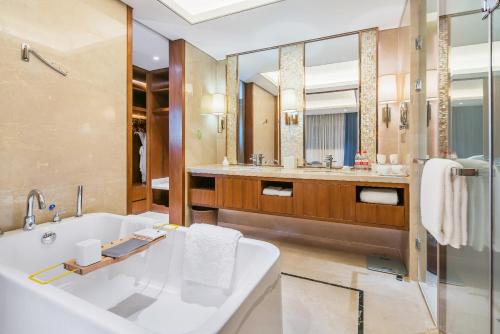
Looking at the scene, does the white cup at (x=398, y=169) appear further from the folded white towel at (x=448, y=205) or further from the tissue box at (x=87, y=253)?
the tissue box at (x=87, y=253)

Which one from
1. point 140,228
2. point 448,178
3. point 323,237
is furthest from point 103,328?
point 323,237

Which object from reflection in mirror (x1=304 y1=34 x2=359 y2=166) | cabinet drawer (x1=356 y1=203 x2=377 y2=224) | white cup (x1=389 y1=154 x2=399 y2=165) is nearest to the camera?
cabinet drawer (x1=356 y1=203 x2=377 y2=224)

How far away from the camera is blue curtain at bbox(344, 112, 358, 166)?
2973 mm

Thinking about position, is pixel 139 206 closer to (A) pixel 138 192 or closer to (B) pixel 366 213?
(A) pixel 138 192

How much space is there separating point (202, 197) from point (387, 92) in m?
2.55

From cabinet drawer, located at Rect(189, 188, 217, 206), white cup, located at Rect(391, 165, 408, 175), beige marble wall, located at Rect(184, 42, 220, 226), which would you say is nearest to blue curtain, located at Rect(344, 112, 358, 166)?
white cup, located at Rect(391, 165, 408, 175)

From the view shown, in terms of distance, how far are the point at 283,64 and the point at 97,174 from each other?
8.52 feet

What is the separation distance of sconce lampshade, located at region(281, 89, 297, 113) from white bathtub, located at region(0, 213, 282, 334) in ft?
7.31

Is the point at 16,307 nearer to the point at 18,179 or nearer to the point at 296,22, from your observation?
the point at 18,179

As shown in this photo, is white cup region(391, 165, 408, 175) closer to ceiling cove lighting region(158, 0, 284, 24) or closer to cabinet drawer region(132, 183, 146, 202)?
ceiling cove lighting region(158, 0, 284, 24)

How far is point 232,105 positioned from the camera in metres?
3.73

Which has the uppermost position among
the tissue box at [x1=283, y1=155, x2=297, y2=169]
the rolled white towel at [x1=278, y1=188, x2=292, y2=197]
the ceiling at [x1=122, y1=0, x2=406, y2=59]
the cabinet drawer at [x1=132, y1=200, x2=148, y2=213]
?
the ceiling at [x1=122, y1=0, x2=406, y2=59]

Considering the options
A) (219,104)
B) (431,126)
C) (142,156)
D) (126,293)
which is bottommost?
(126,293)

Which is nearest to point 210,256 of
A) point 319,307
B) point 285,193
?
point 319,307
